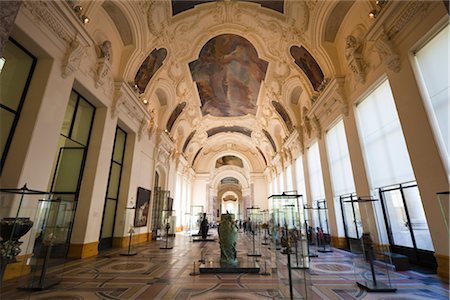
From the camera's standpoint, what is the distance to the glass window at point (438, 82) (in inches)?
182

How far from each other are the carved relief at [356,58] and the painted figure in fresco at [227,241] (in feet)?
21.2

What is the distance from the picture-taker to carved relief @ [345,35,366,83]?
727 centimetres

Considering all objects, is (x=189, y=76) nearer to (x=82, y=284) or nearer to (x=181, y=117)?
(x=181, y=117)

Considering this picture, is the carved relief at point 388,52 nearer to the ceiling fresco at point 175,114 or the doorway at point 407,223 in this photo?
the doorway at point 407,223

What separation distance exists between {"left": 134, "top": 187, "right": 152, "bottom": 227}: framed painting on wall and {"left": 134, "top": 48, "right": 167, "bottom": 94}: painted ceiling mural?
17.3 ft

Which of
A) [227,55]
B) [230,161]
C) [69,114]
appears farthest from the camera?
[230,161]

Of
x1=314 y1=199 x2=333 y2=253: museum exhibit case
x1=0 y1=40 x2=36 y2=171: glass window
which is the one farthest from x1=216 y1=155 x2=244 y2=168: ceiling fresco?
x1=0 y1=40 x2=36 y2=171: glass window

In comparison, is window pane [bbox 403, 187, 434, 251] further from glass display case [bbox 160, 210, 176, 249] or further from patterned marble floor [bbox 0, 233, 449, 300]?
glass display case [bbox 160, 210, 176, 249]

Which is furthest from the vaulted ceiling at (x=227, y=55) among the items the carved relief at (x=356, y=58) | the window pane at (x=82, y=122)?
the window pane at (x=82, y=122)

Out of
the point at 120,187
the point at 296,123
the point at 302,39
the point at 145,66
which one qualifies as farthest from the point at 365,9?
the point at 120,187

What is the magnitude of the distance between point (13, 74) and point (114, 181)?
224 inches

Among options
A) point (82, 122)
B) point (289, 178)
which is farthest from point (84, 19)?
point (289, 178)

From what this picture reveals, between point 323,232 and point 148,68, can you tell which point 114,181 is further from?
point 323,232

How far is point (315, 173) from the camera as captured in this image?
40.4 feet
